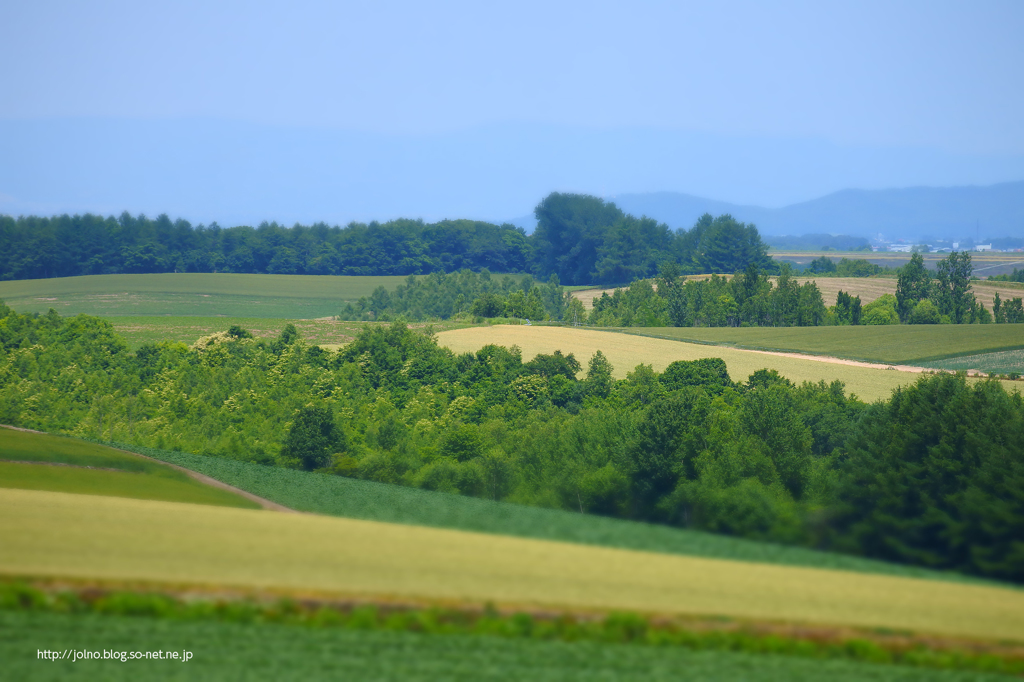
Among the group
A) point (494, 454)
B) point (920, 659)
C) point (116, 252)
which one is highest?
point (116, 252)

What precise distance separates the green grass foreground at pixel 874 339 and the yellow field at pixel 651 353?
505 centimetres

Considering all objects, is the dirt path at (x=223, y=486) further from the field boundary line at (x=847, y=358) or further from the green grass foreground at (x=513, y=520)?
the field boundary line at (x=847, y=358)

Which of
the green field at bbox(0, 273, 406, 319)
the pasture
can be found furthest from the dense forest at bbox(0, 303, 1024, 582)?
the green field at bbox(0, 273, 406, 319)

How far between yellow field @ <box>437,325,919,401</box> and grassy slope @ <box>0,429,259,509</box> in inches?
1764

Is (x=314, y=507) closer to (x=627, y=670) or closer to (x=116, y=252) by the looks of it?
(x=627, y=670)

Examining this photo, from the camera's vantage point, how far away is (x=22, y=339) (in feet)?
301

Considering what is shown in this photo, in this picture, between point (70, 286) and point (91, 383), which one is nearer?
point (91, 383)

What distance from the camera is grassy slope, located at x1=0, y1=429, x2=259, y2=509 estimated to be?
101 ft

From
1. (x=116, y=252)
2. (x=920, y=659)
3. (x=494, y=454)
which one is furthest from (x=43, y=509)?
(x=116, y=252)

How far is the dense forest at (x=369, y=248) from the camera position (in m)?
164

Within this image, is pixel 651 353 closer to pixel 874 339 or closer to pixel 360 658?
pixel 874 339

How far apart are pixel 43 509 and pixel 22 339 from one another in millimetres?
79453

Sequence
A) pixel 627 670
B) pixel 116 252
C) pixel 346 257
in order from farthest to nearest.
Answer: pixel 346 257, pixel 116 252, pixel 627 670

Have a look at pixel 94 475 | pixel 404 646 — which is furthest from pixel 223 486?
pixel 404 646
